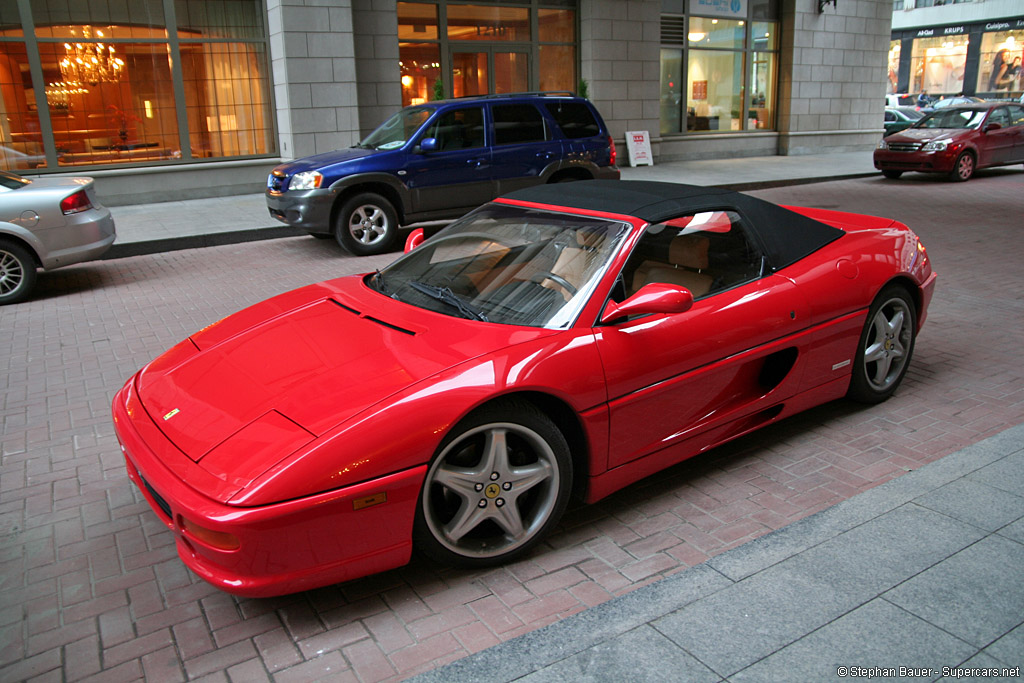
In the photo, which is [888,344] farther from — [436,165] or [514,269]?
[436,165]

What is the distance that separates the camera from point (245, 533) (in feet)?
8.39

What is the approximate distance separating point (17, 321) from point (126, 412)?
189 inches

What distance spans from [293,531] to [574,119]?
369 inches

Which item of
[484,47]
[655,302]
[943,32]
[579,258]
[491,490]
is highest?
[943,32]

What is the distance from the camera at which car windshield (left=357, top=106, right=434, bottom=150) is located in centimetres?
1030

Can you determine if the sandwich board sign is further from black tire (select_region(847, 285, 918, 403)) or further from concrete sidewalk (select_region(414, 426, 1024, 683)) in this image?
concrete sidewalk (select_region(414, 426, 1024, 683))

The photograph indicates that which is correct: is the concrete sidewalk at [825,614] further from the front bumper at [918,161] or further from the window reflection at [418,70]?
the front bumper at [918,161]

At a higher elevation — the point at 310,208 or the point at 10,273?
the point at 310,208

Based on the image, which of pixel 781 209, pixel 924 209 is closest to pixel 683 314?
pixel 781 209

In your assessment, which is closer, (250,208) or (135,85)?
(250,208)

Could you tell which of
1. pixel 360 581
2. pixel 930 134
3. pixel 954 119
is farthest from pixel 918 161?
pixel 360 581

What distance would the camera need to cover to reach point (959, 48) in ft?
165

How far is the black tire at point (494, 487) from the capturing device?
2.93m

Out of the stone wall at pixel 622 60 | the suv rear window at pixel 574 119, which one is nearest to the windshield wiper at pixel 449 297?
the suv rear window at pixel 574 119
